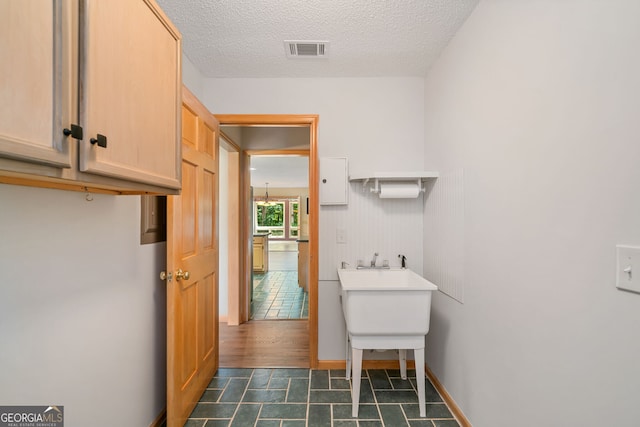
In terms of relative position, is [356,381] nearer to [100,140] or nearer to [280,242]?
[100,140]

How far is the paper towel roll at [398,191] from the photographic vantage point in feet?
7.35

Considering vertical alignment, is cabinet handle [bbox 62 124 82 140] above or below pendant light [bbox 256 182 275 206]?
below

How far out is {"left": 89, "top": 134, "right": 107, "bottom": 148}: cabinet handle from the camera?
0.78 m

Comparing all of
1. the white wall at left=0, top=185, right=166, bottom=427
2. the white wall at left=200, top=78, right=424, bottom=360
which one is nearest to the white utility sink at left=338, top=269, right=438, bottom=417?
the white wall at left=200, top=78, right=424, bottom=360

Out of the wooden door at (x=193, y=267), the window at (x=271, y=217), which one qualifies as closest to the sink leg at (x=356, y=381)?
the wooden door at (x=193, y=267)

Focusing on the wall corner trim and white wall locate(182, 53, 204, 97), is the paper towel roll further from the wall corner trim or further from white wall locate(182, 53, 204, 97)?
white wall locate(182, 53, 204, 97)

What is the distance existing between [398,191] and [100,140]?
6.30ft

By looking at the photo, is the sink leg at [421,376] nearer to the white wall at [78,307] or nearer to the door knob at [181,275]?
the door knob at [181,275]

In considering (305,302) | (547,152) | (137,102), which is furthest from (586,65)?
(305,302)

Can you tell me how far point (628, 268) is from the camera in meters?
0.81

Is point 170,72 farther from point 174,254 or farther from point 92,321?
point 92,321

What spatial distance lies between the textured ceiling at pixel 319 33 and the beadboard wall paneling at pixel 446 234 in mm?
948

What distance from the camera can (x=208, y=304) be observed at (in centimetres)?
217

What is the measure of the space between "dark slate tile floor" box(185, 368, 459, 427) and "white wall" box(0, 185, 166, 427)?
47 cm
